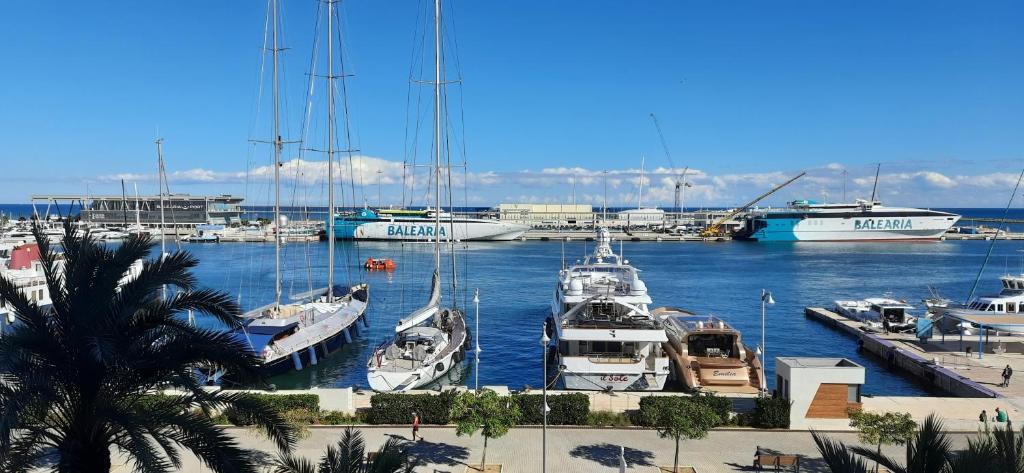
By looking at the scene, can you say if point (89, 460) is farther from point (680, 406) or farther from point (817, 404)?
point (817, 404)

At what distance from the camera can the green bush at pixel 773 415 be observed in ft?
65.6

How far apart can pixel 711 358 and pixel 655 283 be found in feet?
143

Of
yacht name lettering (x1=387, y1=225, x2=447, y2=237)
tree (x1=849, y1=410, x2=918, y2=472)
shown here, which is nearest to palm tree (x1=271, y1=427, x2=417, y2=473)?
tree (x1=849, y1=410, x2=918, y2=472)

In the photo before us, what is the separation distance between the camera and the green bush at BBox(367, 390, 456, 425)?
2023cm

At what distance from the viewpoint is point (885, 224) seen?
434 feet

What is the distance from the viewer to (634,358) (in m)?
27.5

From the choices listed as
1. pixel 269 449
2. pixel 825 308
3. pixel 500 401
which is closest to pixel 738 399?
pixel 500 401

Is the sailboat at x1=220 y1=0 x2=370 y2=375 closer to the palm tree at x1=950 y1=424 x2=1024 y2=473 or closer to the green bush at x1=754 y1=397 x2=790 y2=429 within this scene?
the green bush at x1=754 y1=397 x2=790 y2=429

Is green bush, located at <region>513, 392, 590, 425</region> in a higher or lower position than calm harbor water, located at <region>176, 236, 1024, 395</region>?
higher

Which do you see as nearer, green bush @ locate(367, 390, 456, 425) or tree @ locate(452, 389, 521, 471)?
tree @ locate(452, 389, 521, 471)

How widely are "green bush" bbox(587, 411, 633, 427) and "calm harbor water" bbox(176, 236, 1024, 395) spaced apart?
10.7 meters

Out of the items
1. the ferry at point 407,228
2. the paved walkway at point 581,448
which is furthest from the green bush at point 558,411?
the ferry at point 407,228

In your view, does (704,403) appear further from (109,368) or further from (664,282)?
(664,282)

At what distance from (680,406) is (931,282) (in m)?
67.5
